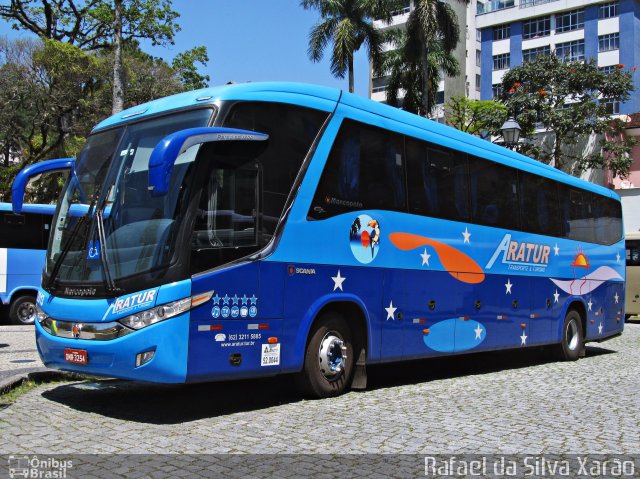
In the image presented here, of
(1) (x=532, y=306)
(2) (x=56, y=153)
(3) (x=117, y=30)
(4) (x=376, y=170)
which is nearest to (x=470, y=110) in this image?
(2) (x=56, y=153)

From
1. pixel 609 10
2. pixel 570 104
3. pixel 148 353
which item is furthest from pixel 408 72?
pixel 148 353

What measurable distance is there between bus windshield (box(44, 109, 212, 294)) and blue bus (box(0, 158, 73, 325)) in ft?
38.9

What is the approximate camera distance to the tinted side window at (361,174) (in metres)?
8.52

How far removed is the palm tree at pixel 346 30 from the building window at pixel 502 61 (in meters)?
28.9

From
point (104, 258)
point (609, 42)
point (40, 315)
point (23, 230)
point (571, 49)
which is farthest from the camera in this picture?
point (571, 49)

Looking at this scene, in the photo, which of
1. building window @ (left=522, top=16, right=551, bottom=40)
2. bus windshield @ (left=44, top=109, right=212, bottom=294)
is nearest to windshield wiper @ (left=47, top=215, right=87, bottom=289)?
bus windshield @ (left=44, top=109, right=212, bottom=294)

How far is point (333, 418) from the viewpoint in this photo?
7375 millimetres

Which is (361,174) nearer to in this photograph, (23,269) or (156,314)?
(156,314)

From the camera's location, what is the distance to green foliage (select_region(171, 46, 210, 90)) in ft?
120

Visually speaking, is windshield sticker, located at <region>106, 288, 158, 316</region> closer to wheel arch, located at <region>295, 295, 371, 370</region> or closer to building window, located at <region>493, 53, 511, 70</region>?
wheel arch, located at <region>295, 295, 371, 370</region>

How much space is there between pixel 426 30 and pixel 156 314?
31.4m

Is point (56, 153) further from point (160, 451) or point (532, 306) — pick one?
point (160, 451)

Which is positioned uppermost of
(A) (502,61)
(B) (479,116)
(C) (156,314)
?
(A) (502,61)

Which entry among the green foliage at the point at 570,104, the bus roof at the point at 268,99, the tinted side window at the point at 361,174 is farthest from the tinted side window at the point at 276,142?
the green foliage at the point at 570,104
